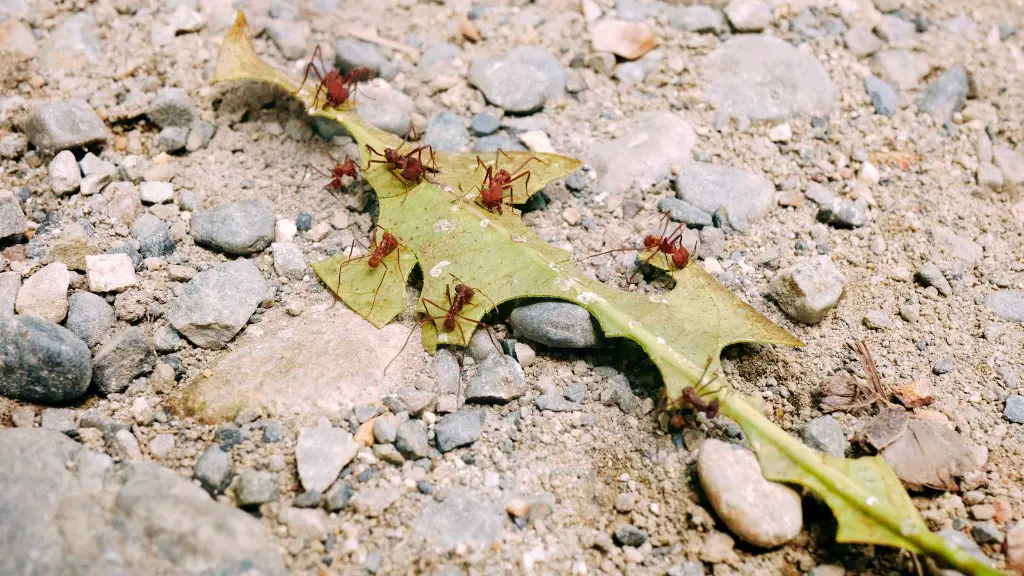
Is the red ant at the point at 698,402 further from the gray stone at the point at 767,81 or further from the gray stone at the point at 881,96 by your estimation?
the gray stone at the point at 881,96

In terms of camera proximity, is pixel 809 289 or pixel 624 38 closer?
pixel 809 289

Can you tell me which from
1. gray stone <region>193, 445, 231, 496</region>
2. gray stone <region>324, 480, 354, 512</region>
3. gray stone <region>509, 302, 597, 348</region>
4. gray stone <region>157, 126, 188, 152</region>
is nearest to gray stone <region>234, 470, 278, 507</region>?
gray stone <region>193, 445, 231, 496</region>

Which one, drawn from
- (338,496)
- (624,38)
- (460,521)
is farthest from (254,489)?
(624,38)

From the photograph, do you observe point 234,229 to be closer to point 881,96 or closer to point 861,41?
point 881,96

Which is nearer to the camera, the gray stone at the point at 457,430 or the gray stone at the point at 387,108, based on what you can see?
the gray stone at the point at 457,430

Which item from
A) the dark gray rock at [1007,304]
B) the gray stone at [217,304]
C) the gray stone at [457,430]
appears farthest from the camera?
the dark gray rock at [1007,304]

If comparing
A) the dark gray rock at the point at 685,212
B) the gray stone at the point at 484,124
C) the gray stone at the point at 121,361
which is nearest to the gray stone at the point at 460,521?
the gray stone at the point at 121,361

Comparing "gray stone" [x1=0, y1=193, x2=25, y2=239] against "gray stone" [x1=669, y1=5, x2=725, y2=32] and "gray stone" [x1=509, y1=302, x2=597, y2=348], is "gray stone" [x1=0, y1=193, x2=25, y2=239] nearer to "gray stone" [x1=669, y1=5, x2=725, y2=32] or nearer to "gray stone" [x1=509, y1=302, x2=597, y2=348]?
"gray stone" [x1=509, y1=302, x2=597, y2=348]
